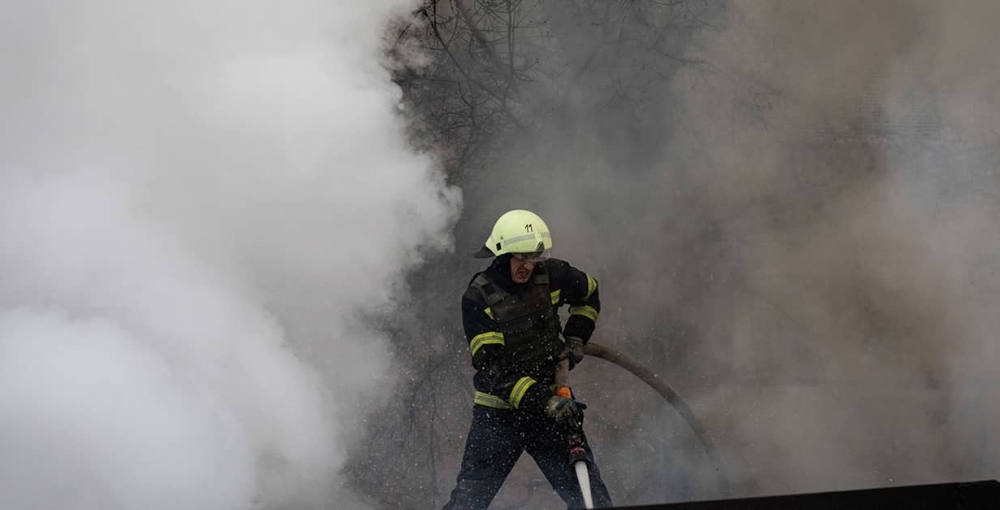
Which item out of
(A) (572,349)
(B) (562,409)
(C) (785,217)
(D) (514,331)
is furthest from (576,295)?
(C) (785,217)

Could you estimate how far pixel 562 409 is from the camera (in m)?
5.00

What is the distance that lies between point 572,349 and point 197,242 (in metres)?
2.27

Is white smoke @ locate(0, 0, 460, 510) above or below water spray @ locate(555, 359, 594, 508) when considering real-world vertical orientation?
above

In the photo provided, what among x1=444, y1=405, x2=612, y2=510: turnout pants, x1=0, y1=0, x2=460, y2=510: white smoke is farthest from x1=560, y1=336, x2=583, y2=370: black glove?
x1=0, y1=0, x2=460, y2=510: white smoke

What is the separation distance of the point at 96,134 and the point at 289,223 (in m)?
1.22

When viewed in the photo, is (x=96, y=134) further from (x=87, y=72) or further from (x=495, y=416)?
(x=495, y=416)

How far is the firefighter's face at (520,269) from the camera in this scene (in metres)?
5.35

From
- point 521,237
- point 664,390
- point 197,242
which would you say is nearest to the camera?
point 521,237

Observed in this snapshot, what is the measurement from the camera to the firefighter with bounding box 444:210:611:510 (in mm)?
5258

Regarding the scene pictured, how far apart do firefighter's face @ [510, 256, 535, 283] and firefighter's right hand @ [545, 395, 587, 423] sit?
2.29 ft

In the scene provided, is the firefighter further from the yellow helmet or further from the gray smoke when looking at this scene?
the gray smoke

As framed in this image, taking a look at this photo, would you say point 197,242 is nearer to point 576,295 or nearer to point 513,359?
point 513,359

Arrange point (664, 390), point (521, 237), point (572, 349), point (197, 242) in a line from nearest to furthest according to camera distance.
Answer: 1. point (521, 237)
2. point (572, 349)
3. point (197, 242)
4. point (664, 390)

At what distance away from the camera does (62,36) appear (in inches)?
229
